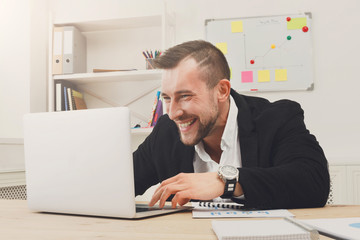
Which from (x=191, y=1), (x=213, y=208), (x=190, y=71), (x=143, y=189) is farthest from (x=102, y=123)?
(x=191, y=1)

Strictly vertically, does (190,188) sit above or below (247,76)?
below

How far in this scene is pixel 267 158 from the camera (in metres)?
1.28

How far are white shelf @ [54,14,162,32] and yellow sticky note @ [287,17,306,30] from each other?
95 cm

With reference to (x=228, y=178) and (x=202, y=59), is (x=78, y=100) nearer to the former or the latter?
(x=202, y=59)

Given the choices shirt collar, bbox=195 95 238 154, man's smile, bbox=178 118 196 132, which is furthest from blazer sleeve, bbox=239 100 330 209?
man's smile, bbox=178 118 196 132

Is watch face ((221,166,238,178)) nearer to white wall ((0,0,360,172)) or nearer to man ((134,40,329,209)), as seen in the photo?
man ((134,40,329,209))

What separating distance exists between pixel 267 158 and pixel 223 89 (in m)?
0.35

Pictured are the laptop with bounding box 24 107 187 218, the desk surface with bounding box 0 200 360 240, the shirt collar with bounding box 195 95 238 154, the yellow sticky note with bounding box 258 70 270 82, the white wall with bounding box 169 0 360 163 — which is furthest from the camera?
the yellow sticky note with bounding box 258 70 270 82

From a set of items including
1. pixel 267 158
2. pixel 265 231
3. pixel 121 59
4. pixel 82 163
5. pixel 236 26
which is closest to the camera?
pixel 265 231

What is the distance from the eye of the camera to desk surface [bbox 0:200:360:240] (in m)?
0.61

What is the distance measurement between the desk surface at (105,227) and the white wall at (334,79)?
1.74m

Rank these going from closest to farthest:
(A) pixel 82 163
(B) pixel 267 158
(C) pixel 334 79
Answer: (A) pixel 82 163 < (B) pixel 267 158 < (C) pixel 334 79

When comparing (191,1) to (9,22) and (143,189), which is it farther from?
(143,189)

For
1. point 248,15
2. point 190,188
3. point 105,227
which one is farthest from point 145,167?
point 248,15
